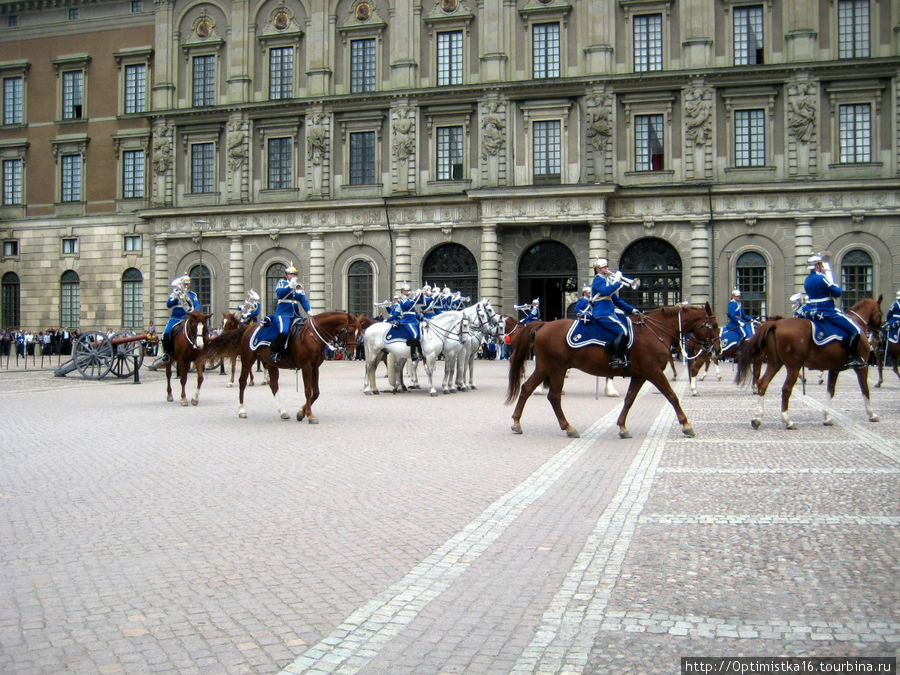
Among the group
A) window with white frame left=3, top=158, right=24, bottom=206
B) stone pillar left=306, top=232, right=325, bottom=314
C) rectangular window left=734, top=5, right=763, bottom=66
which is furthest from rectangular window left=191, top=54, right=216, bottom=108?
rectangular window left=734, top=5, right=763, bottom=66

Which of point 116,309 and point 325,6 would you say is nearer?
point 325,6

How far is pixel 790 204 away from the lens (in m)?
38.6

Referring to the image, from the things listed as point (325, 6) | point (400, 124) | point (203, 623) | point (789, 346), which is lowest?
point (203, 623)

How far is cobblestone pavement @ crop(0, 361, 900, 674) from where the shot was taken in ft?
16.4

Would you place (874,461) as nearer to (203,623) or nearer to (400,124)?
(203,623)

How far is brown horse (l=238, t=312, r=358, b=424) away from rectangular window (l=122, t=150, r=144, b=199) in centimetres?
3478

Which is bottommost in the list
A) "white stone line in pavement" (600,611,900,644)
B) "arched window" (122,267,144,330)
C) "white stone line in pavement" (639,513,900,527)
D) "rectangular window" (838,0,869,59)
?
"white stone line in pavement" (600,611,900,644)

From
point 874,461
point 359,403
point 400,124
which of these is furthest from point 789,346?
point 400,124

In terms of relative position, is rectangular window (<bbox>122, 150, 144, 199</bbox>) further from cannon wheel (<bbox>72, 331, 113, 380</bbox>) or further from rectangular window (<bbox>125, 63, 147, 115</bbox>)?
cannon wheel (<bbox>72, 331, 113, 380</bbox>)

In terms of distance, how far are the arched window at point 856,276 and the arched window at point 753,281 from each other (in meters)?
3.29

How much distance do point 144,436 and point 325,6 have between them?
3543 centimetres

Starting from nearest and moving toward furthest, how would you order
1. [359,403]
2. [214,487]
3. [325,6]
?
[214,487], [359,403], [325,6]

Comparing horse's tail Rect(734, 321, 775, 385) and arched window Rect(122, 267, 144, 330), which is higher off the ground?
arched window Rect(122, 267, 144, 330)

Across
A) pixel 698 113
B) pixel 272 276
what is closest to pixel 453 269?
pixel 272 276
